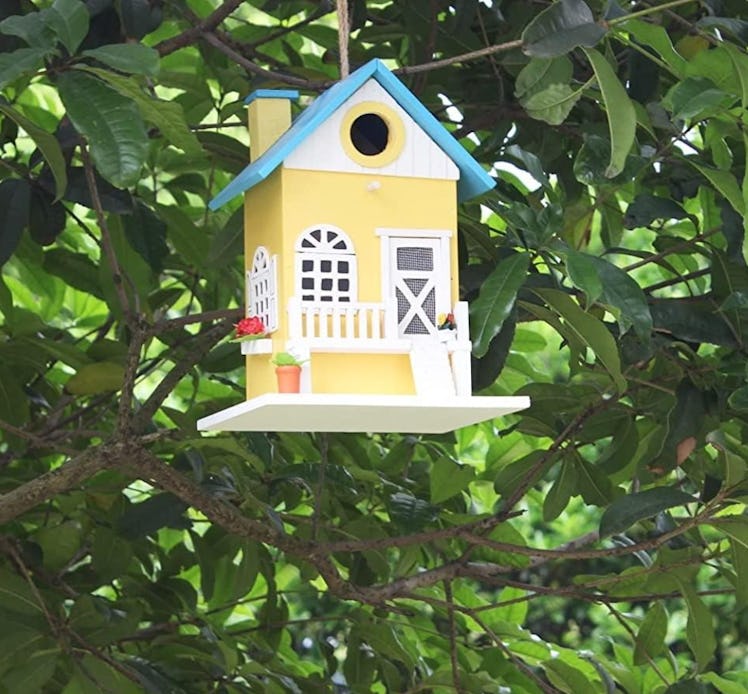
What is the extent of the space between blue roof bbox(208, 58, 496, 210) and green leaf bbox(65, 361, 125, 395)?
0.75 meters

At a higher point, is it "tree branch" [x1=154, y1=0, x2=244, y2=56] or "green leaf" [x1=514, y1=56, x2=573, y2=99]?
"tree branch" [x1=154, y1=0, x2=244, y2=56]

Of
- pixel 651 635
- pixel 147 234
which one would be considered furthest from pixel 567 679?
pixel 147 234

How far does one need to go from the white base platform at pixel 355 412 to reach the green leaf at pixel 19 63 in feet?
1.21

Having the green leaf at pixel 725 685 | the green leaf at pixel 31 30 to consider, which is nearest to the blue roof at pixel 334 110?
the green leaf at pixel 31 30

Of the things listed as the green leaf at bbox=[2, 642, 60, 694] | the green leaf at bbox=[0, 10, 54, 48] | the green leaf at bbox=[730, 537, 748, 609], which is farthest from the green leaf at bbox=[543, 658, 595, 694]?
the green leaf at bbox=[0, 10, 54, 48]

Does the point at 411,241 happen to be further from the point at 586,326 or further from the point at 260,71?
the point at 260,71

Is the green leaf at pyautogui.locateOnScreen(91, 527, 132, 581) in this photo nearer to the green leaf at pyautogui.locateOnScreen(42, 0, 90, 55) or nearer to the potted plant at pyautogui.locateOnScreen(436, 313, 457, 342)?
the potted plant at pyautogui.locateOnScreen(436, 313, 457, 342)

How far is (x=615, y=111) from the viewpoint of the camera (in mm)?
1476

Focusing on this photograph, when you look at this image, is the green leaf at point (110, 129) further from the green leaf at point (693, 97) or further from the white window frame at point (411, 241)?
the green leaf at point (693, 97)

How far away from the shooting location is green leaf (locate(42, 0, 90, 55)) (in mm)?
1369

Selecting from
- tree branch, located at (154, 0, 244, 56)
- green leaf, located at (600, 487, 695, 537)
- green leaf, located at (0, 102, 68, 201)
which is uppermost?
tree branch, located at (154, 0, 244, 56)

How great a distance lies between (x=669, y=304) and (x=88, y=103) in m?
0.90

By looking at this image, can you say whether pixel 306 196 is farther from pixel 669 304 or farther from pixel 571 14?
pixel 669 304

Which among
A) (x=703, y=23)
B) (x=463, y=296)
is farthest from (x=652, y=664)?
(x=703, y=23)
